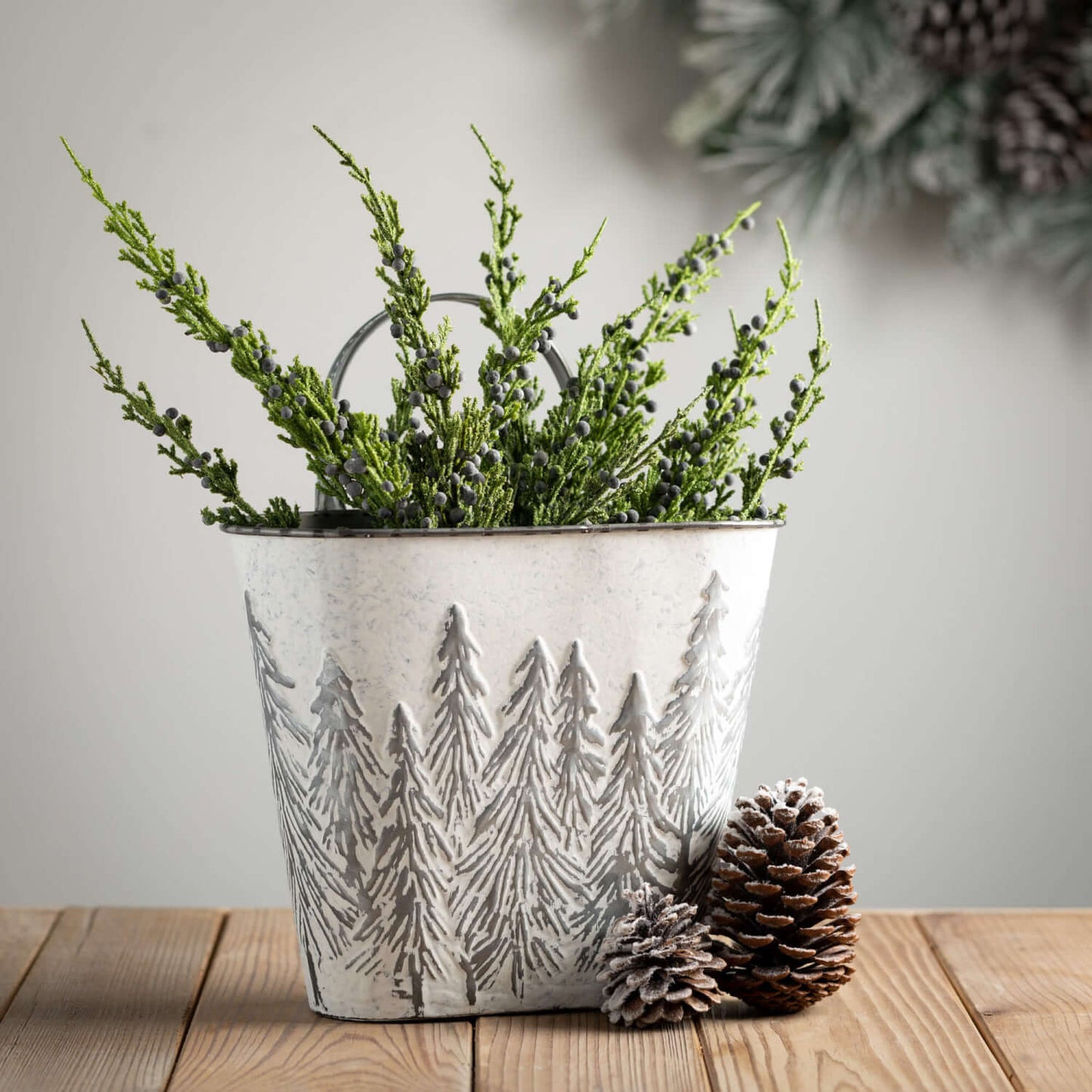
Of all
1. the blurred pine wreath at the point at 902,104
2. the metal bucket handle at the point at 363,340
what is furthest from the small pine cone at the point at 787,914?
the blurred pine wreath at the point at 902,104

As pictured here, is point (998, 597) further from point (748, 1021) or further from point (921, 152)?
point (748, 1021)

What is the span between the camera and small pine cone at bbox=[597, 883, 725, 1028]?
59 centimetres

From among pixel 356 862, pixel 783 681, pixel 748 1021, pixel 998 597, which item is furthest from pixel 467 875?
pixel 998 597

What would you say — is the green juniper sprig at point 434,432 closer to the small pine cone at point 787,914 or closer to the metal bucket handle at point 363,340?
the metal bucket handle at point 363,340

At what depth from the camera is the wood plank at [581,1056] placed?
0.54 metres

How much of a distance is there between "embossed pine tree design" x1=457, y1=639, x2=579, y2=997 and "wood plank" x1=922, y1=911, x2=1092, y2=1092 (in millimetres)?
223

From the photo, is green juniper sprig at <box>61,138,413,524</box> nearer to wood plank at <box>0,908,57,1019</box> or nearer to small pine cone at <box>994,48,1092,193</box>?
wood plank at <box>0,908,57,1019</box>

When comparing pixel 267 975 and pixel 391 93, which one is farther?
pixel 391 93

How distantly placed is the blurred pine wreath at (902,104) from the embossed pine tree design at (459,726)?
649 millimetres

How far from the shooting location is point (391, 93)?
107 cm

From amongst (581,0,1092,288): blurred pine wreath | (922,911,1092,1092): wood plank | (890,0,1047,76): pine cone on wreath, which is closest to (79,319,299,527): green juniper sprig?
(922,911,1092,1092): wood plank

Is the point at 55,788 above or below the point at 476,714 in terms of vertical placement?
below

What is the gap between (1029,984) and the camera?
2.15 ft

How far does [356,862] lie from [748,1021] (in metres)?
0.21
